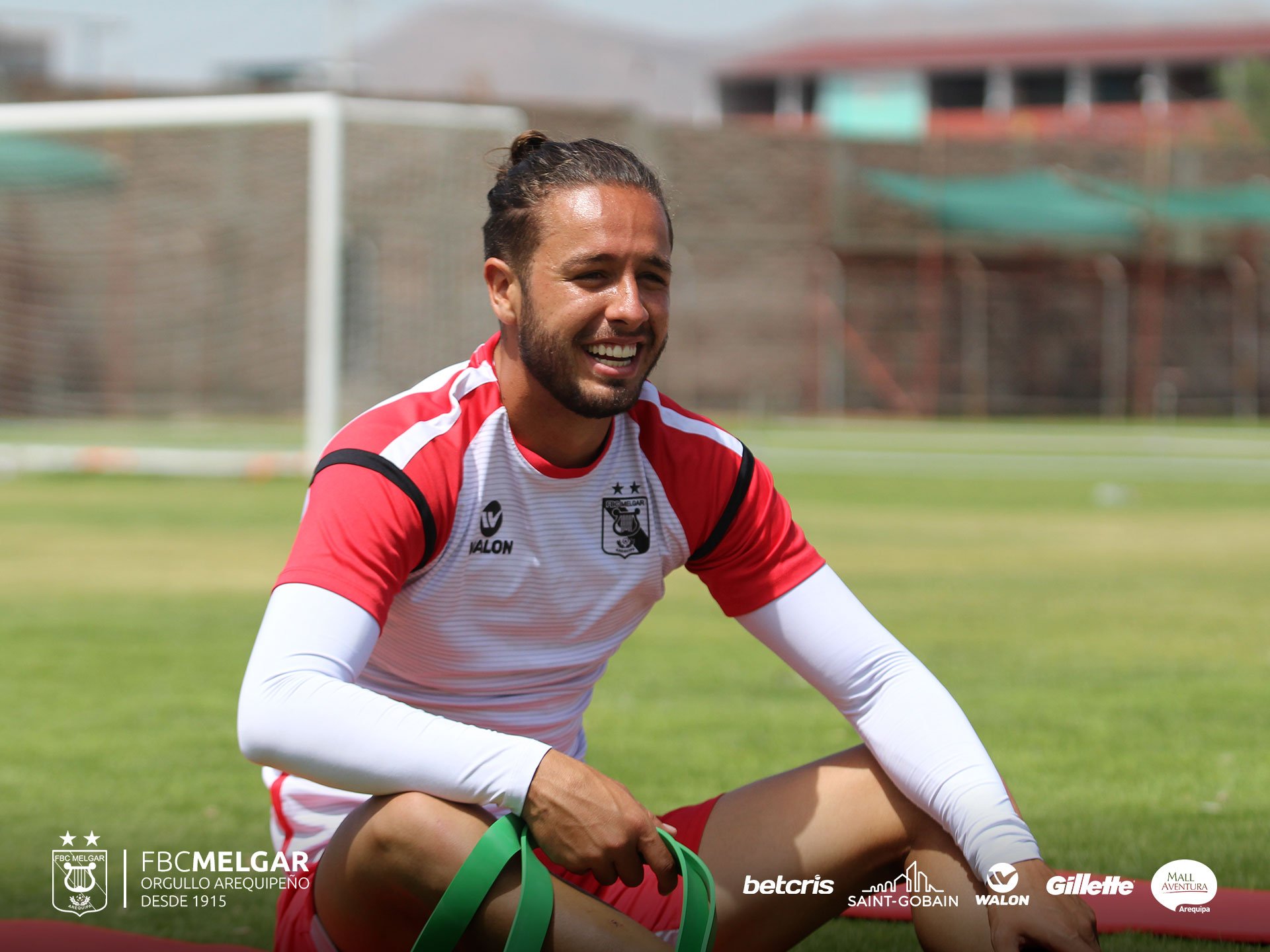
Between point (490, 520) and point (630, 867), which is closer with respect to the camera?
point (630, 867)

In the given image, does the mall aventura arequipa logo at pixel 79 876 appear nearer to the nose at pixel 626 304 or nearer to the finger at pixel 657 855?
the finger at pixel 657 855

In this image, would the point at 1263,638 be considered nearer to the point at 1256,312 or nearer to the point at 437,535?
the point at 437,535

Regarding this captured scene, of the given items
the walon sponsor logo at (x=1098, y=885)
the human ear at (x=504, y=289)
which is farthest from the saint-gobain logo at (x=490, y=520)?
the walon sponsor logo at (x=1098, y=885)

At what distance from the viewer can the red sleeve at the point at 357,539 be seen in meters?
2.44

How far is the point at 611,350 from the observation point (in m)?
2.65

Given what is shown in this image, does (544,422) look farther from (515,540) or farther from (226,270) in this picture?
(226,270)

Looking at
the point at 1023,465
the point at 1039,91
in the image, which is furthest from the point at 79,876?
the point at 1039,91

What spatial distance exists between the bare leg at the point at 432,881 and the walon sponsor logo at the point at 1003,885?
19.9 inches

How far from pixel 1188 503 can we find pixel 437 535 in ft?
40.3

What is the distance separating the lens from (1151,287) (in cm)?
3030

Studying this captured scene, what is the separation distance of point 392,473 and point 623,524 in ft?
1.46

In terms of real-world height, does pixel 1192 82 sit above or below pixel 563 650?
above

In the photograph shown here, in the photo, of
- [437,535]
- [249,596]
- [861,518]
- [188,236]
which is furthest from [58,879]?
[188,236]

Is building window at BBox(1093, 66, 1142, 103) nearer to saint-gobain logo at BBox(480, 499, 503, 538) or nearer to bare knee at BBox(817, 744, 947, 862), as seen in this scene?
bare knee at BBox(817, 744, 947, 862)
